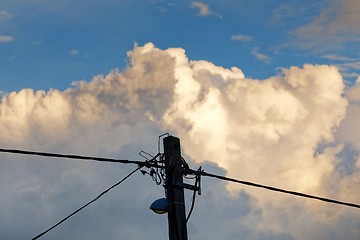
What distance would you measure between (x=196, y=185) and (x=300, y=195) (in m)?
3.25

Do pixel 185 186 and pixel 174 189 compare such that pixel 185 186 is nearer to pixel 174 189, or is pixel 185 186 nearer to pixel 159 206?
pixel 174 189

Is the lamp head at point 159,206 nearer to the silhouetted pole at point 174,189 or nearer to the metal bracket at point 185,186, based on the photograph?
the silhouetted pole at point 174,189

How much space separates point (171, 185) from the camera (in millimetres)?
14359

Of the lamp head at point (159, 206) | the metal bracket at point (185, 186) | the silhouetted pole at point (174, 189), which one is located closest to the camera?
the silhouetted pole at point (174, 189)

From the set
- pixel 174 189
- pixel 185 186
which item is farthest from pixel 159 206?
pixel 185 186

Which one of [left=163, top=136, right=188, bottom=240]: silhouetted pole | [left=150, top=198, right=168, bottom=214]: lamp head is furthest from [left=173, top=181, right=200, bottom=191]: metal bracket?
[left=150, top=198, right=168, bottom=214]: lamp head

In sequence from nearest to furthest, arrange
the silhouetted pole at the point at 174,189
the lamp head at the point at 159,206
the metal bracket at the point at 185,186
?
the silhouetted pole at the point at 174,189
the lamp head at the point at 159,206
the metal bracket at the point at 185,186

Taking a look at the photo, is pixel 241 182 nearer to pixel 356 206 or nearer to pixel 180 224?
pixel 180 224

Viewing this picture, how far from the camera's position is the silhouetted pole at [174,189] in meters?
14.0

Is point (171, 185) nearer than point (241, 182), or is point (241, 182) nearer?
point (171, 185)

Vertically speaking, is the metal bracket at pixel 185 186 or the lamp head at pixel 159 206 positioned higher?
the metal bracket at pixel 185 186

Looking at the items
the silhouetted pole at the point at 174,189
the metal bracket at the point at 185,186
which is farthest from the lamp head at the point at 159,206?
the metal bracket at the point at 185,186

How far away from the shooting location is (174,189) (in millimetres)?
14336

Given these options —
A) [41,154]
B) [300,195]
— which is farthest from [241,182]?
[41,154]
